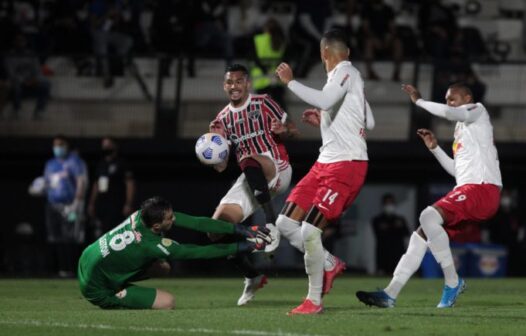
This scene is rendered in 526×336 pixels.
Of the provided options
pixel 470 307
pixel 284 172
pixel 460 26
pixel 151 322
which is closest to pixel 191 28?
pixel 460 26

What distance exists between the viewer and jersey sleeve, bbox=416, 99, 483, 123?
11773 mm

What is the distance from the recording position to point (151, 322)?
33.6 feet

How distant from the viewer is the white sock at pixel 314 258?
10891mm

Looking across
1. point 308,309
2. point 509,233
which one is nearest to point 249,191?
point 308,309

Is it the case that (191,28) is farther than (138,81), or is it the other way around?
(191,28)

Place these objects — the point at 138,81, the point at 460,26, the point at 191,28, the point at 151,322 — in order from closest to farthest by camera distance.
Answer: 1. the point at 151,322
2. the point at 138,81
3. the point at 191,28
4. the point at 460,26

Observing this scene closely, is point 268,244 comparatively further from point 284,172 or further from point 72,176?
point 72,176

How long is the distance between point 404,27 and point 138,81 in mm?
5650

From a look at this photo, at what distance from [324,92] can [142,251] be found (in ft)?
7.44

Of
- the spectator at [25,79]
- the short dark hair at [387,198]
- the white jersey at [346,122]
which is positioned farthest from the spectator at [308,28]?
the white jersey at [346,122]

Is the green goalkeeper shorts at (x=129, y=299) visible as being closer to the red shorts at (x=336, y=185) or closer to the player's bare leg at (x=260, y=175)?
the player's bare leg at (x=260, y=175)

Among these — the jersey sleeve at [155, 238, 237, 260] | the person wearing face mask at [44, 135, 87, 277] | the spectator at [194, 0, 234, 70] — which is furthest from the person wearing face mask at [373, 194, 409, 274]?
the jersey sleeve at [155, 238, 237, 260]

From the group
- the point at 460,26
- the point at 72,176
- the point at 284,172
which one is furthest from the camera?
the point at 460,26

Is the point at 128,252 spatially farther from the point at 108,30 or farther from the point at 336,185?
the point at 108,30
